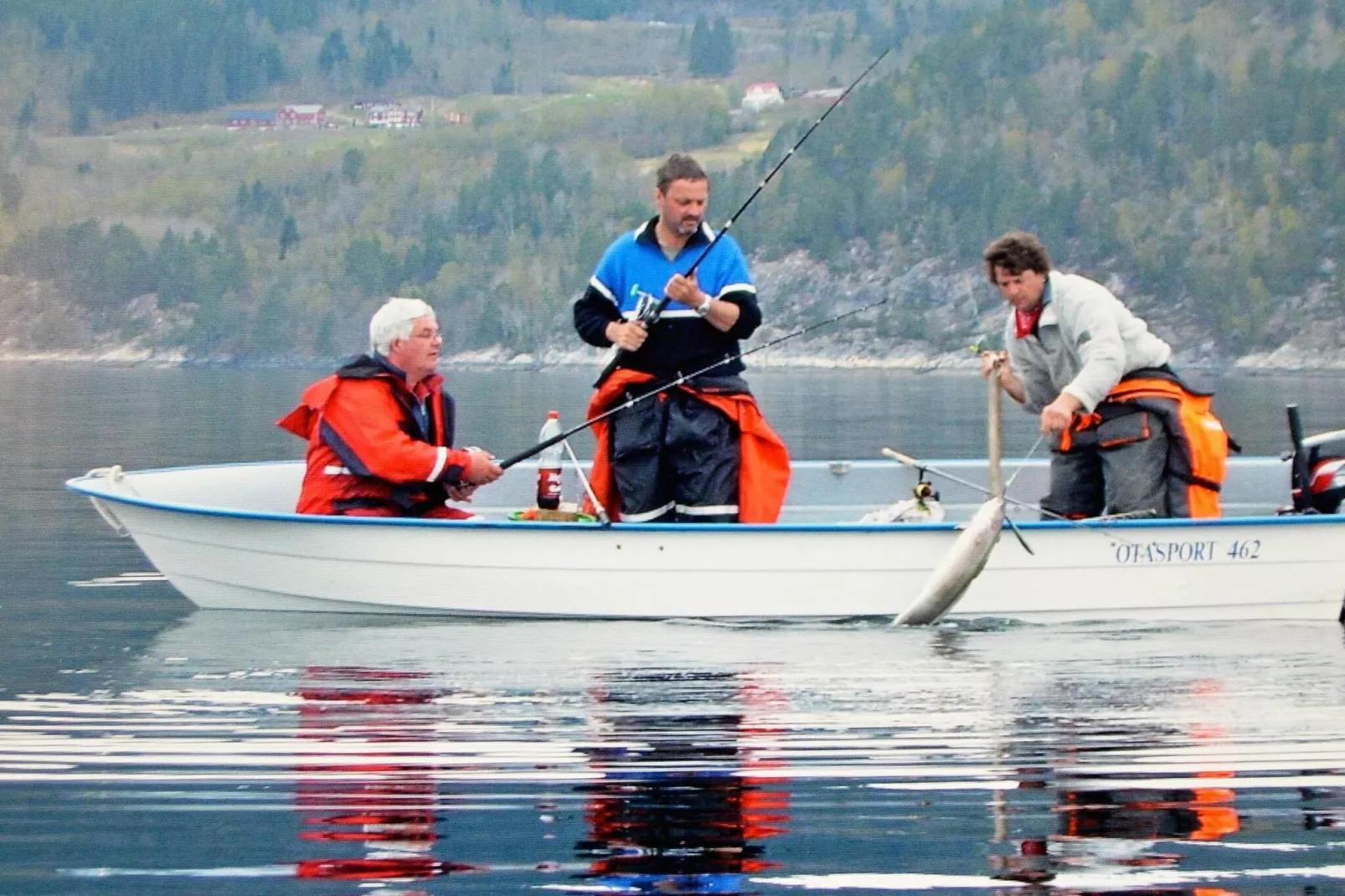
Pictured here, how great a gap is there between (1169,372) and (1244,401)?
44.0m

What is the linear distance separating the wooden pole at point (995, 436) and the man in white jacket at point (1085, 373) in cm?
5

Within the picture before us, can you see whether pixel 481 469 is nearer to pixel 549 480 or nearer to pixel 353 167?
pixel 549 480

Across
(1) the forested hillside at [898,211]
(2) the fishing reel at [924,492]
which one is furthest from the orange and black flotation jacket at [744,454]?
(1) the forested hillside at [898,211]

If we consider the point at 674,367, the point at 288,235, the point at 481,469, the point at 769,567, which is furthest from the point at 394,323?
the point at 288,235

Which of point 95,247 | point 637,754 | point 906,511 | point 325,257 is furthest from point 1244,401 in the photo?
point 95,247

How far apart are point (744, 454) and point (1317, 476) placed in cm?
283

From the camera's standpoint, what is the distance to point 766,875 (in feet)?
19.9

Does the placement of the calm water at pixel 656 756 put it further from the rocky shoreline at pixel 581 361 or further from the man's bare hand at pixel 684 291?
the rocky shoreline at pixel 581 361

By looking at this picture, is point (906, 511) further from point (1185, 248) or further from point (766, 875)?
point (1185, 248)

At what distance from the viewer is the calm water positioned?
6.20 meters

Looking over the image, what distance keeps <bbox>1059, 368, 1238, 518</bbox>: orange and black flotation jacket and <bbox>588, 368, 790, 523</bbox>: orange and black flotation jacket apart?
135 centimetres

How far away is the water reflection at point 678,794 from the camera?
20.1 ft

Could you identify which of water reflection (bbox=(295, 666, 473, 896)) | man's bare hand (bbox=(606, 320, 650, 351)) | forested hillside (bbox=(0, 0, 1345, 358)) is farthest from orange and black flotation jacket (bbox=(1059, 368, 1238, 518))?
forested hillside (bbox=(0, 0, 1345, 358))

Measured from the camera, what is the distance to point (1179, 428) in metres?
11.1
